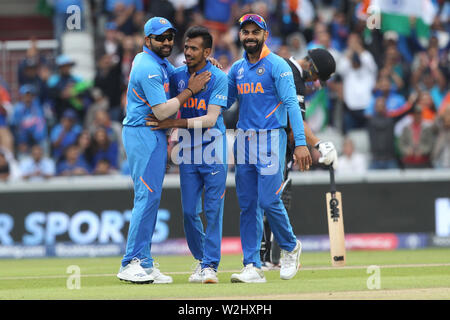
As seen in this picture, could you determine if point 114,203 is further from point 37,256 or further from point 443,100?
point 443,100

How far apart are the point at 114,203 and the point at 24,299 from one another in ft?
26.1

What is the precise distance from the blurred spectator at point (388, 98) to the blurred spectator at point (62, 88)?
230 inches

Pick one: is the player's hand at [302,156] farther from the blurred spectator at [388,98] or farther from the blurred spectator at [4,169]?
the blurred spectator at [4,169]

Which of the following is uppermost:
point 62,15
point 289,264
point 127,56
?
point 62,15

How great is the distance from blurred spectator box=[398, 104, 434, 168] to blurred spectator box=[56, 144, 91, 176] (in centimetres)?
587

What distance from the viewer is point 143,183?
29.6 ft

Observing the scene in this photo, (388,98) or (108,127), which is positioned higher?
(388,98)

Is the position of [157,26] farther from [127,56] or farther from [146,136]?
[127,56]

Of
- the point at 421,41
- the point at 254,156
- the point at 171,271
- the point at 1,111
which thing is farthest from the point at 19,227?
the point at 421,41

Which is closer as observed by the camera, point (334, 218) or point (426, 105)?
point (334, 218)

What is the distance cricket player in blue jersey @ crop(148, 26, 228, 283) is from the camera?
9070 mm

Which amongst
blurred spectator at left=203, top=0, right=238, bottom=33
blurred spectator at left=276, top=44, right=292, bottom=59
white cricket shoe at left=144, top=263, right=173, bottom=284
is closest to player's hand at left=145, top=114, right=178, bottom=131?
white cricket shoe at left=144, top=263, right=173, bottom=284

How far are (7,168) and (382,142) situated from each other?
6.96 metres

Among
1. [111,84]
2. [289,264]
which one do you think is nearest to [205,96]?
[289,264]
